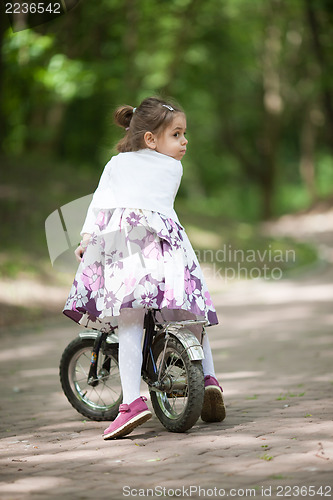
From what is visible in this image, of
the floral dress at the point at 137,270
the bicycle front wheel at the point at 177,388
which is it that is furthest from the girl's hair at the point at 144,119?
the bicycle front wheel at the point at 177,388

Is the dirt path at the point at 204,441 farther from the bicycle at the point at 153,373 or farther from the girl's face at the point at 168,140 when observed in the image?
the girl's face at the point at 168,140

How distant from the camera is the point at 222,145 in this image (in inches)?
1533

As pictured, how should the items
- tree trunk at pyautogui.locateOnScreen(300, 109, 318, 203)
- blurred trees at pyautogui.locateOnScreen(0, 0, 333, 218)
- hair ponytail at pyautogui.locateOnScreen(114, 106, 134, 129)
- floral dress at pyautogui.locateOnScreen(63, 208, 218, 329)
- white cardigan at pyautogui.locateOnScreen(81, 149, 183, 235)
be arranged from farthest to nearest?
1. tree trunk at pyautogui.locateOnScreen(300, 109, 318, 203)
2. blurred trees at pyautogui.locateOnScreen(0, 0, 333, 218)
3. hair ponytail at pyautogui.locateOnScreen(114, 106, 134, 129)
4. white cardigan at pyautogui.locateOnScreen(81, 149, 183, 235)
5. floral dress at pyautogui.locateOnScreen(63, 208, 218, 329)

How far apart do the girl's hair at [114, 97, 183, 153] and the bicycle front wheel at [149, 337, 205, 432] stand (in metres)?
1.22

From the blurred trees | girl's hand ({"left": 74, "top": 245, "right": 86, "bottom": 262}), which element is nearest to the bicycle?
girl's hand ({"left": 74, "top": 245, "right": 86, "bottom": 262})

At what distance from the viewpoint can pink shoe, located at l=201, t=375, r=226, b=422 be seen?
4.68 meters

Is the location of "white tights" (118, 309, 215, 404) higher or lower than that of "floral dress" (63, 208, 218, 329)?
lower

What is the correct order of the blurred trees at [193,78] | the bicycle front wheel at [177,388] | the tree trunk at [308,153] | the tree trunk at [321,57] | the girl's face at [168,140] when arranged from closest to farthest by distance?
the bicycle front wheel at [177,388] → the girl's face at [168,140] → the blurred trees at [193,78] → the tree trunk at [321,57] → the tree trunk at [308,153]

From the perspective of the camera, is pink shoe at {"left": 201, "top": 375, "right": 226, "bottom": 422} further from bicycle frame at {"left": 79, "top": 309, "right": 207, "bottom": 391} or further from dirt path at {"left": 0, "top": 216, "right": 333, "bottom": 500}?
bicycle frame at {"left": 79, "top": 309, "right": 207, "bottom": 391}

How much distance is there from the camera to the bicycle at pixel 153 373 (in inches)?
173

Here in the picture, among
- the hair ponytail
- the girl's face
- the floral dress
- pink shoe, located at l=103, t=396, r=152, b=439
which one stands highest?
the hair ponytail

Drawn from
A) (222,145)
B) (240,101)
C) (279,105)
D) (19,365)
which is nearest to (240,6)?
(279,105)

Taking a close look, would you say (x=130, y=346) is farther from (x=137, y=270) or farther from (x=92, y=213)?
(x=92, y=213)

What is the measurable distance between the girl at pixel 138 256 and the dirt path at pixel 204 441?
0.33 metres
